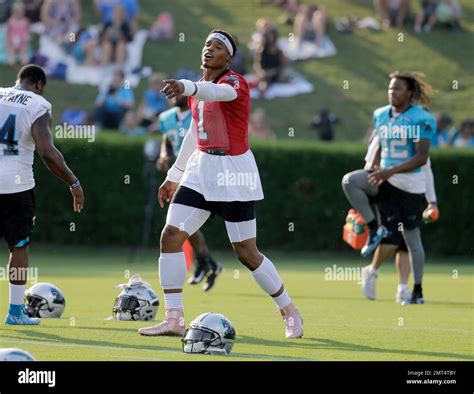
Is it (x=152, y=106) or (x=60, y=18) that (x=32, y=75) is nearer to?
(x=152, y=106)

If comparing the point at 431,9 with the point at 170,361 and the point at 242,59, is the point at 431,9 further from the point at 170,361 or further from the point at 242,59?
the point at 170,361

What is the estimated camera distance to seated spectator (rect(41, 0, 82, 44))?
94.9 feet

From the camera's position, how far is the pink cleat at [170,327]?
31.7ft

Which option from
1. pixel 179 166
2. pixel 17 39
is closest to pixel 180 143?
pixel 179 166

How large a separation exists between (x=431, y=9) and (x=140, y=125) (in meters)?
9.47

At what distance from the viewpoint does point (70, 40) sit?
93.6 feet

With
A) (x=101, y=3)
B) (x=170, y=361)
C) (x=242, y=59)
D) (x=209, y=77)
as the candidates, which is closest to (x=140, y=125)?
(x=242, y=59)

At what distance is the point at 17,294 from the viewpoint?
10477mm

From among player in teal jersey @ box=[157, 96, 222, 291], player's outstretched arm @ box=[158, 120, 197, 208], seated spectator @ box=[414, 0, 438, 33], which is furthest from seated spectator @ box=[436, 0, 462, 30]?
player's outstretched arm @ box=[158, 120, 197, 208]

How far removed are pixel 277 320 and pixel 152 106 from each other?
558 inches

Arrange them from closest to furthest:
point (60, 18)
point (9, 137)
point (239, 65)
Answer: point (9, 137) → point (239, 65) → point (60, 18)

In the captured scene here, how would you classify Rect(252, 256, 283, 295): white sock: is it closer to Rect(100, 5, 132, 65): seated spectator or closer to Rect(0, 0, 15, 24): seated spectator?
Rect(100, 5, 132, 65): seated spectator

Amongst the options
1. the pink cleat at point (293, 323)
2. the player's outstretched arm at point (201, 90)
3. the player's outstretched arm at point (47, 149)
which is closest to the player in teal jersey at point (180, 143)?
the player's outstretched arm at point (47, 149)
